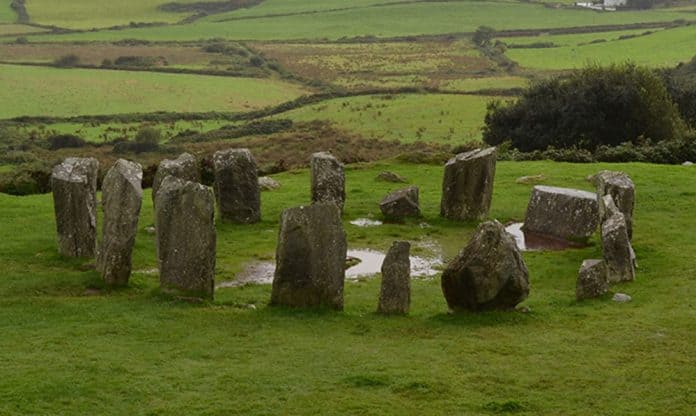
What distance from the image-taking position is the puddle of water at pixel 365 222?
33.6 meters

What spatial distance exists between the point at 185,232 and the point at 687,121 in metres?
47.9

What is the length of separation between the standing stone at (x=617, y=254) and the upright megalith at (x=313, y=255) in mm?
6866

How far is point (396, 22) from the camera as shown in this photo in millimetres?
160750

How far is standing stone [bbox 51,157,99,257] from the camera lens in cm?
2669

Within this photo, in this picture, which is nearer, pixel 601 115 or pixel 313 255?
pixel 313 255

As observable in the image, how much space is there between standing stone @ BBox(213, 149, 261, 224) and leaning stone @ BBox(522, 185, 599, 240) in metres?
8.70

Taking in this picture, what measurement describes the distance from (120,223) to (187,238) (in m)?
2.03

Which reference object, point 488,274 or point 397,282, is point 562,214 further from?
point 397,282

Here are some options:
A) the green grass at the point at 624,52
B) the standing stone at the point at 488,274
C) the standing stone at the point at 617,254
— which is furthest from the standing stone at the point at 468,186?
the green grass at the point at 624,52

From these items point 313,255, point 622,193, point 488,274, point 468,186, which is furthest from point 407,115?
point 488,274

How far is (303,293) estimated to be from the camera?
73.7 ft

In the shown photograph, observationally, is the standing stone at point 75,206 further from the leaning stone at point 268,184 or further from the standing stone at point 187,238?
the leaning stone at point 268,184

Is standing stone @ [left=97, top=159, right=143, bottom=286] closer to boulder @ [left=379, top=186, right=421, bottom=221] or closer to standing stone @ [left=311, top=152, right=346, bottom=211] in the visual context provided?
standing stone @ [left=311, top=152, right=346, bottom=211]

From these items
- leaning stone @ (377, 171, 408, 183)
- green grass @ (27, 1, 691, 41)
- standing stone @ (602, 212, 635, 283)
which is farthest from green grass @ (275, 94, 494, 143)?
green grass @ (27, 1, 691, 41)
